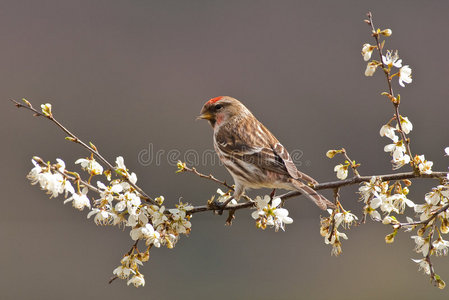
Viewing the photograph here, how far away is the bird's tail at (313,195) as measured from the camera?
3.05 m

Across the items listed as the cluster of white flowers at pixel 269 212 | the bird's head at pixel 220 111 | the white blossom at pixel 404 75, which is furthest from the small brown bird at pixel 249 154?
the white blossom at pixel 404 75

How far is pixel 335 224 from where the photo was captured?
3.05 m

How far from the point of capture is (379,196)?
286 cm

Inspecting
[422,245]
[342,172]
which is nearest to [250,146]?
[342,172]

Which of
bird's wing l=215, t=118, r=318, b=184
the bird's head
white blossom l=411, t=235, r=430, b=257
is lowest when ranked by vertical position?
white blossom l=411, t=235, r=430, b=257

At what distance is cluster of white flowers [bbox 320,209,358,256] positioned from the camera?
303 cm

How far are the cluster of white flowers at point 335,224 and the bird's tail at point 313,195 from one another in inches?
2.2

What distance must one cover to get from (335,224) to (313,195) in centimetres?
21

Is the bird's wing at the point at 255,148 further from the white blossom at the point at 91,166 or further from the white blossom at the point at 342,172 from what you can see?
the white blossom at the point at 91,166

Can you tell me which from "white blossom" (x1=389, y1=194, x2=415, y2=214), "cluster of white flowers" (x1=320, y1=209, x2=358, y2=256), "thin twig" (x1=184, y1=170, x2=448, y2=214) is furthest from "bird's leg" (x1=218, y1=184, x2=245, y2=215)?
"white blossom" (x1=389, y1=194, x2=415, y2=214)

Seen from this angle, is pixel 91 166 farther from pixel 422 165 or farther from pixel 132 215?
pixel 422 165

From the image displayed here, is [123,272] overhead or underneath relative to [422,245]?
underneath

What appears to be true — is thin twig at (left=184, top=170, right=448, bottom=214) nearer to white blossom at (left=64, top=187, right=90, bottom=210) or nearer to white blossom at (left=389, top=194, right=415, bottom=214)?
white blossom at (left=389, top=194, right=415, bottom=214)

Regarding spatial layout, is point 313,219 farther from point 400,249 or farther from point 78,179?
point 78,179
